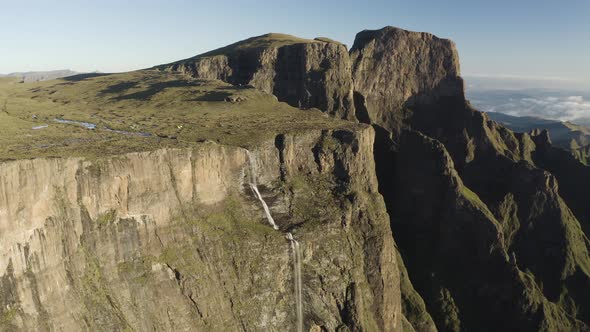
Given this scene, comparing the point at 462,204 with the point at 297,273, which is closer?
the point at 297,273

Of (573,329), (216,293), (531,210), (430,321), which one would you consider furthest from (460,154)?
(216,293)

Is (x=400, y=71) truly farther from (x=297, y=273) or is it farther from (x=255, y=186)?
(x=297, y=273)

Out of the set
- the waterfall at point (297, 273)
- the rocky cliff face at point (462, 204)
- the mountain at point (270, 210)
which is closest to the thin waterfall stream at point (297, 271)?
the waterfall at point (297, 273)

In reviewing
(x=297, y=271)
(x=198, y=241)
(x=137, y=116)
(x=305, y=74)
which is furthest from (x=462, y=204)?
(x=137, y=116)

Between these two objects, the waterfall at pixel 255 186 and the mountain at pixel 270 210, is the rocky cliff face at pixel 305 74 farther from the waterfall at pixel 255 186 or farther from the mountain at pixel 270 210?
the waterfall at pixel 255 186

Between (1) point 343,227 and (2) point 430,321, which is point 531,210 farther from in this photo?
(1) point 343,227

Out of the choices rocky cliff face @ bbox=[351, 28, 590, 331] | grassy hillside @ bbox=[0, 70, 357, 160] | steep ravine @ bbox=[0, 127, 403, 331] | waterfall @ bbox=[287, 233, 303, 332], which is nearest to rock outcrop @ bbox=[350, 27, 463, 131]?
rocky cliff face @ bbox=[351, 28, 590, 331]

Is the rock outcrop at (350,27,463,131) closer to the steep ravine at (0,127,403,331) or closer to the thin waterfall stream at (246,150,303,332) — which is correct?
the steep ravine at (0,127,403,331)
